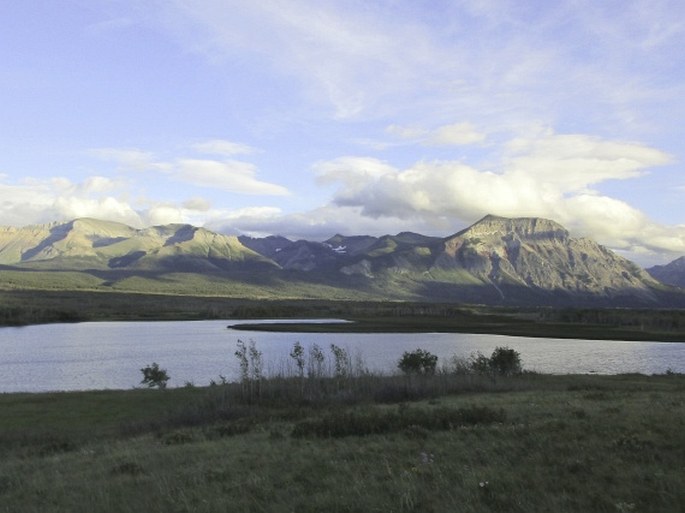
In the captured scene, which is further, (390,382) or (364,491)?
(390,382)

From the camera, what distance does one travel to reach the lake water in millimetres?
68562

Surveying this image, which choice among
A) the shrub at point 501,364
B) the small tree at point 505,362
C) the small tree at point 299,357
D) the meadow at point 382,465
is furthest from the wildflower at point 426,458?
the small tree at point 505,362

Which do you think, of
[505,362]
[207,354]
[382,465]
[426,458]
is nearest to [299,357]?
[505,362]

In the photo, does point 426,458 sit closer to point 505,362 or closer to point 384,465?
point 384,465

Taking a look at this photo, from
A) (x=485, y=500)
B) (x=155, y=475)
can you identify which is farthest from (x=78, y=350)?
(x=485, y=500)

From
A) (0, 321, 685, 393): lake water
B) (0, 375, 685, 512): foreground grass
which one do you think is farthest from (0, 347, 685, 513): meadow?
(0, 321, 685, 393): lake water

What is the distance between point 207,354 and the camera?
92.1m

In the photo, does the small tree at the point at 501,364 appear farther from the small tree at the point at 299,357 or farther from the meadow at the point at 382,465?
the meadow at the point at 382,465

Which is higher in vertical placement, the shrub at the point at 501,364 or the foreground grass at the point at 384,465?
the foreground grass at the point at 384,465

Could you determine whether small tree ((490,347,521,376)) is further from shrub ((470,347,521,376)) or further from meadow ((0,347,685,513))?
meadow ((0,347,685,513))

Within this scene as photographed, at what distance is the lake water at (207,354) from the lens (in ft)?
225

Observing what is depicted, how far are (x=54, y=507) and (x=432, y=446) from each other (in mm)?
8442

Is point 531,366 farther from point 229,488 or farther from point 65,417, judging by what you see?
point 229,488

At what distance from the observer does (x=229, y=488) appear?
11.7 meters
